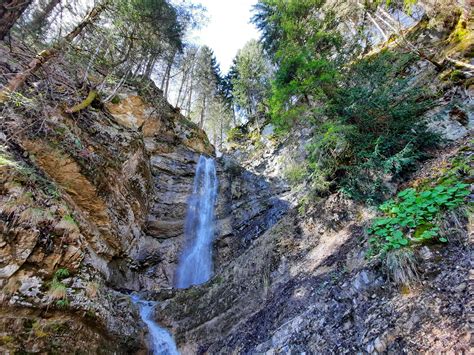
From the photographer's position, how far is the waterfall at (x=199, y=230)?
40.8 feet

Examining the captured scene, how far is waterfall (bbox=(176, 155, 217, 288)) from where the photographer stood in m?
12.4

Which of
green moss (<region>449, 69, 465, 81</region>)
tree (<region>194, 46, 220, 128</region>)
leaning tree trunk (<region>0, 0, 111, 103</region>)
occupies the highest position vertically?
tree (<region>194, 46, 220, 128</region>)

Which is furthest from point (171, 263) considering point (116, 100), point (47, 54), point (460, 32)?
point (460, 32)

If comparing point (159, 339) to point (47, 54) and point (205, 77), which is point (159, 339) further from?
point (205, 77)

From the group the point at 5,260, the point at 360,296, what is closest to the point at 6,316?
the point at 5,260

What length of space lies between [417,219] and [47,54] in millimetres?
7703

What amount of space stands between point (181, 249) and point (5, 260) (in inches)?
344

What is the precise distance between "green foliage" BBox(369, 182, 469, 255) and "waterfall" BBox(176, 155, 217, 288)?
9.12 metres

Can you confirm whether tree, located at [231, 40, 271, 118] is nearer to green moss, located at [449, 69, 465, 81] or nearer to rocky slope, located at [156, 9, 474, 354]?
rocky slope, located at [156, 9, 474, 354]

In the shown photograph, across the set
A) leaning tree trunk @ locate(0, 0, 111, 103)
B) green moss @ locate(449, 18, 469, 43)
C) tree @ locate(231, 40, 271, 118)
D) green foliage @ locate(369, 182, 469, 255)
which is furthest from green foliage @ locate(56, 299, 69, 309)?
tree @ locate(231, 40, 271, 118)

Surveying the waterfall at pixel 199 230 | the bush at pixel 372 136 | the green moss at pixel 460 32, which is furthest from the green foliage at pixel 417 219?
the waterfall at pixel 199 230

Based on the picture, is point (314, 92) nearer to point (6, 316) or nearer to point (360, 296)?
point (360, 296)

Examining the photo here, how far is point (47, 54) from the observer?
5223 mm

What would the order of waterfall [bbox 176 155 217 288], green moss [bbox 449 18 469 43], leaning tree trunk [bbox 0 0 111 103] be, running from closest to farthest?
leaning tree trunk [bbox 0 0 111 103], green moss [bbox 449 18 469 43], waterfall [bbox 176 155 217 288]
